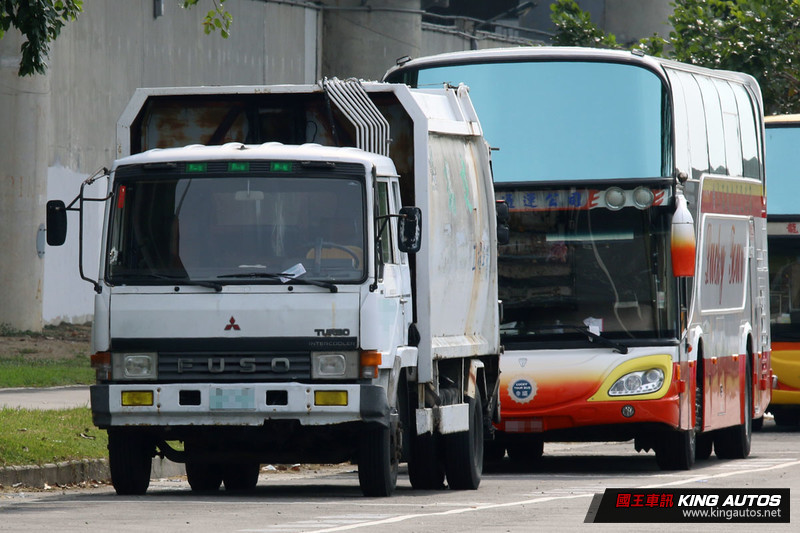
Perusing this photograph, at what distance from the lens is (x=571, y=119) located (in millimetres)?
17281

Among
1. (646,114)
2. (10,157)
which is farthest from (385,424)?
(10,157)

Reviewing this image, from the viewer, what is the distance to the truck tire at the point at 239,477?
1534cm

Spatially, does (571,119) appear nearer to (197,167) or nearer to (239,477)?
(239,477)

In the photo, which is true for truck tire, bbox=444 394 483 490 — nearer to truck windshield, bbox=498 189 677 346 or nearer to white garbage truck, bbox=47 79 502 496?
white garbage truck, bbox=47 79 502 496

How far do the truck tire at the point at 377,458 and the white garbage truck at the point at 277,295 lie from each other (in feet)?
0.05

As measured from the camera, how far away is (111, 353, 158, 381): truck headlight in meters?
13.3

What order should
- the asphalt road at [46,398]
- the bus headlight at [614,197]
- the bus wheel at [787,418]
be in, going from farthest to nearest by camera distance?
the bus wheel at [787,418]
the asphalt road at [46,398]
the bus headlight at [614,197]

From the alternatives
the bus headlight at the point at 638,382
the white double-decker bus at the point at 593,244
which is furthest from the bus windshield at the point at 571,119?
the bus headlight at the point at 638,382

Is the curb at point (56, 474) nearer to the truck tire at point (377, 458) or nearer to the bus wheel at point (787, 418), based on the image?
the truck tire at point (377, 458)

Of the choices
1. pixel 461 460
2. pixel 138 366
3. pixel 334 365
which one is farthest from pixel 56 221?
pixel 461 460

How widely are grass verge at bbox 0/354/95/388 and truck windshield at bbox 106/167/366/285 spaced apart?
32.9ft

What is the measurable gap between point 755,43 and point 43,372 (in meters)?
15.1

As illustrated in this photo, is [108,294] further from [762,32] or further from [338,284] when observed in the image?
[762,32]

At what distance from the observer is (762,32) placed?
112 feet
